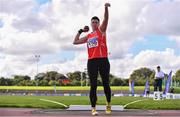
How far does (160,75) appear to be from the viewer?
22781 mm

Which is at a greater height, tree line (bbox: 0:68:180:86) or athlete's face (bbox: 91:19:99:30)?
tree line (bbox: 0:68:180:86)

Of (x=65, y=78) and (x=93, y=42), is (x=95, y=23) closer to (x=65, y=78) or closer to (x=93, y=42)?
(x=93, y=42)

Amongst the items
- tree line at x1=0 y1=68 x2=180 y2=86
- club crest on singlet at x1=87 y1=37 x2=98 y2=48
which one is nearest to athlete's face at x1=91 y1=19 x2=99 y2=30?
club crest on singlet at x1=87 y1=37 x2=98 y2=48

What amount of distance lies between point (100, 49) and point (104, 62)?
305 mm

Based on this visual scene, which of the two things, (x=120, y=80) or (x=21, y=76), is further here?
(x=21, y=76)

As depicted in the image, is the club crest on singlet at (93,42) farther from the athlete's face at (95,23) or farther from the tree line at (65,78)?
the tree line at (65,78)

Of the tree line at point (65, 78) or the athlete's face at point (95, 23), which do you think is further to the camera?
the tree line at point (65, 78)

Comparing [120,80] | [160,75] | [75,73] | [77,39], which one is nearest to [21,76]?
[75,73]

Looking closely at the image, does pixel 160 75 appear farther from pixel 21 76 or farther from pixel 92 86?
pixel 21 76

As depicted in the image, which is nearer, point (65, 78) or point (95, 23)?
point (95, 23)

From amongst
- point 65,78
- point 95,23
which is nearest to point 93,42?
point 95,23

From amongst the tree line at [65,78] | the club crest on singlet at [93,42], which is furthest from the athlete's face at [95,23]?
the tree line at [65,78]

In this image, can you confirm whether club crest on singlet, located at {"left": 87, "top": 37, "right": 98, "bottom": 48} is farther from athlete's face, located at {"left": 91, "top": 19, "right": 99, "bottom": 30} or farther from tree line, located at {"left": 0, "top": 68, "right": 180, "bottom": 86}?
tree line, located at {"left": 0, "top": 68, "right": 180, "bottom": 86}

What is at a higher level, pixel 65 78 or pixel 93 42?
pixel 65 78
